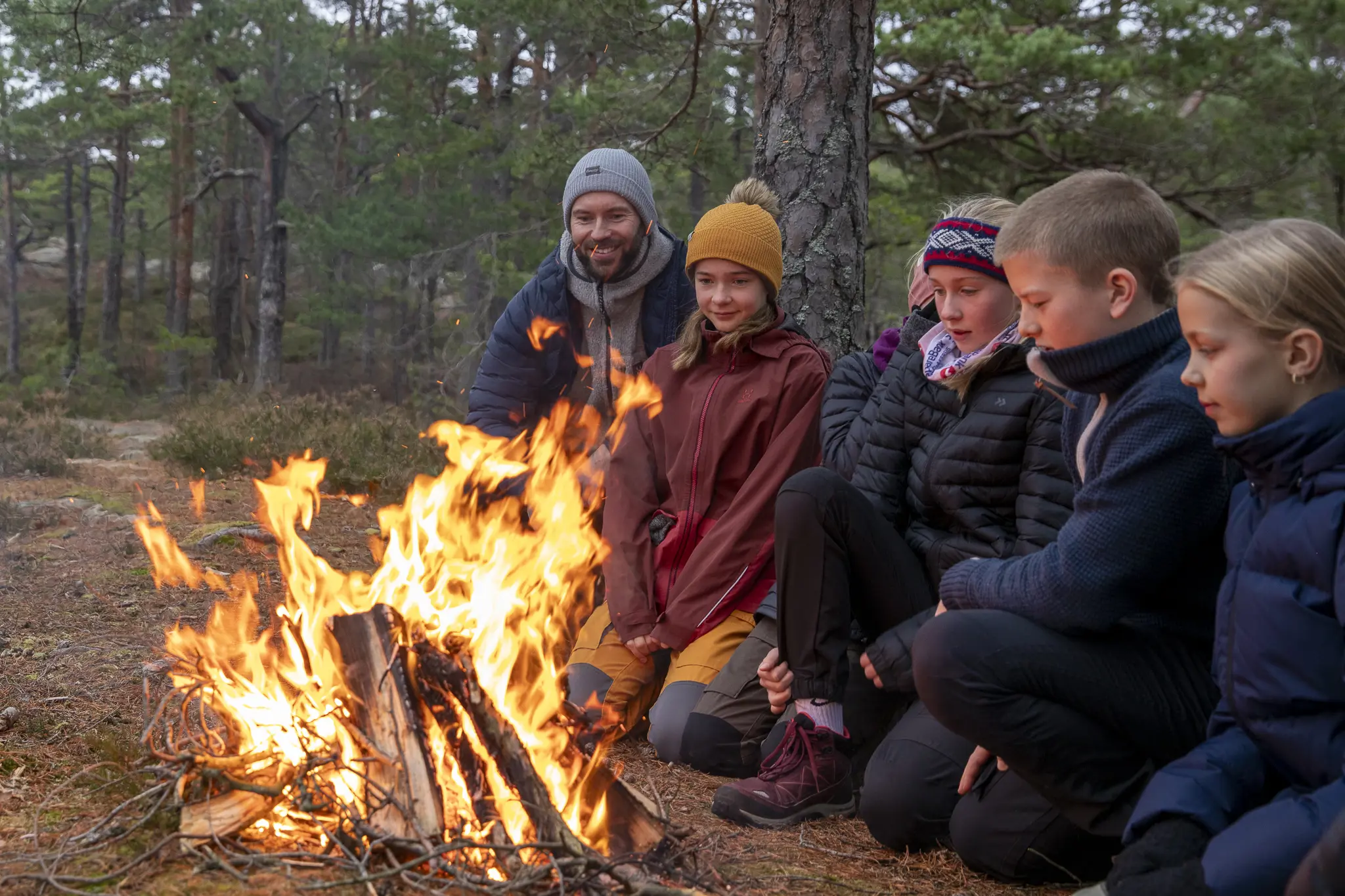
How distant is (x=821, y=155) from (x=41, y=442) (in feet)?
30.3

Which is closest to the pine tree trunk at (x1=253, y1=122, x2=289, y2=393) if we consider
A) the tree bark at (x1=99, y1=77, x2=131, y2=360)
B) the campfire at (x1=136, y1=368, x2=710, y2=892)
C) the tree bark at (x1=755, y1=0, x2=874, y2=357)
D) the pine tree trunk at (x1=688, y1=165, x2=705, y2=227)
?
the pine tree trunk at (x1=688, y1=165, x2=705, y2=227)

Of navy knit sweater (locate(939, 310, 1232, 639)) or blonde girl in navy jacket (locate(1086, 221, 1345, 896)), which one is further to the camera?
navy knit sweater (locate(939, 310, 1232, 639))

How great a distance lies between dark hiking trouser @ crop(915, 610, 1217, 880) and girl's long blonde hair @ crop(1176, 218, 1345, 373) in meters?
0.86

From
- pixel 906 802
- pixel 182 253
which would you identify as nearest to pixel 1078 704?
pixel 906 802

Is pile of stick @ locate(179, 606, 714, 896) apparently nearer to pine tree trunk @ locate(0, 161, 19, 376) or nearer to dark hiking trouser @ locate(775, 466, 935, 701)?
dark hiking trouser @ locate(775, 466, 935, 701)

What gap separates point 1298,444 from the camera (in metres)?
2.30

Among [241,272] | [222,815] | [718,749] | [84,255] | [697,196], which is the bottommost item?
[718,749]

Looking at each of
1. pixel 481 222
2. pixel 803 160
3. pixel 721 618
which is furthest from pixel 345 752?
pixel 481 222

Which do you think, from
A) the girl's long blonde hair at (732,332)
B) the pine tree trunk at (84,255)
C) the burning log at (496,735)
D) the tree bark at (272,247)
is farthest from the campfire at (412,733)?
the pine tree trunk at (84,255)

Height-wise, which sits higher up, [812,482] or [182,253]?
[182,253]

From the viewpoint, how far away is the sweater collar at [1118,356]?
276 centimetres

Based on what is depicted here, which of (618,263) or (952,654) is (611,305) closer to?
(618,263)

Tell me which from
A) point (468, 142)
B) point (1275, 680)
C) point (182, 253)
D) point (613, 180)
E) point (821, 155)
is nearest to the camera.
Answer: point (1275, 680)

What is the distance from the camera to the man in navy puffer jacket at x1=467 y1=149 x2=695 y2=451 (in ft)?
16.1
